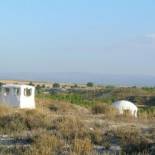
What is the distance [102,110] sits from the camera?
42500 millimetres

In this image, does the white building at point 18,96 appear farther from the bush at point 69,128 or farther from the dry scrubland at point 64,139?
the bush at point 69,128

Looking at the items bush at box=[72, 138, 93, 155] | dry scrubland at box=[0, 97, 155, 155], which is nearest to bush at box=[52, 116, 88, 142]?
dry scrubland at box=[0, 97, 155, 155]

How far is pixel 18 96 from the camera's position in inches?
1601

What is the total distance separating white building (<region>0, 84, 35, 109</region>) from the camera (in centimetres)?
4053

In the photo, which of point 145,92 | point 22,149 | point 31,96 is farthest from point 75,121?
point 145,92

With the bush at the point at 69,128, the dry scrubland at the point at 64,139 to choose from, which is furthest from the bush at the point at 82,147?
the bush at the point at 69,128

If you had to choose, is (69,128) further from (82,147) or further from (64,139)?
(82,147)

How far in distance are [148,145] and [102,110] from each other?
25.2 m

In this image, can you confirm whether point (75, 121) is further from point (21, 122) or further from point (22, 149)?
point (22, 149)

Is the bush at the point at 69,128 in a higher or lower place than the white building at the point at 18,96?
lower

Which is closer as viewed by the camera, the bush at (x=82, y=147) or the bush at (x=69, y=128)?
the bush at (x=82, y=147)

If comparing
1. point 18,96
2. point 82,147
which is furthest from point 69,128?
point 18,96

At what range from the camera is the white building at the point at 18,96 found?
1596 inches

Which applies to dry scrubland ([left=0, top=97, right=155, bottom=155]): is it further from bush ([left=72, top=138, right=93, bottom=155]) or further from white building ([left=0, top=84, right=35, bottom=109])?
white building ([left=0, top=84, right=35, bottom=109])
